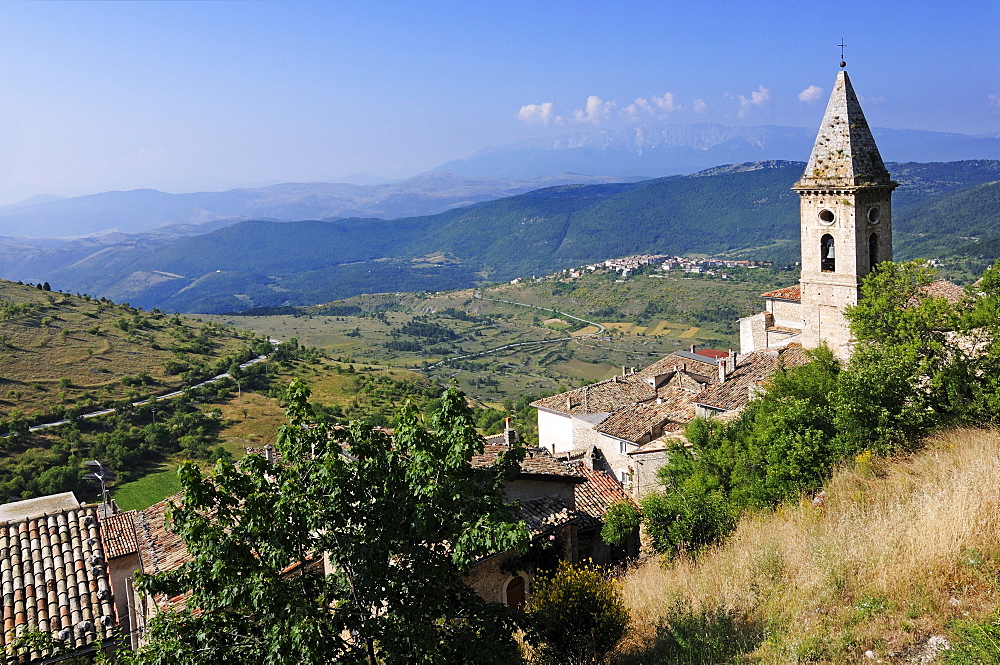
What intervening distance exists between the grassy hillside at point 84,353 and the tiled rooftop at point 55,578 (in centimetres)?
4377

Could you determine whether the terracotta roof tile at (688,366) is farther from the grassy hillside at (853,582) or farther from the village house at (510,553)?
the grassy hillside at (853,582)

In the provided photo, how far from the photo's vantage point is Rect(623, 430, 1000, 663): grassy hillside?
306 inches

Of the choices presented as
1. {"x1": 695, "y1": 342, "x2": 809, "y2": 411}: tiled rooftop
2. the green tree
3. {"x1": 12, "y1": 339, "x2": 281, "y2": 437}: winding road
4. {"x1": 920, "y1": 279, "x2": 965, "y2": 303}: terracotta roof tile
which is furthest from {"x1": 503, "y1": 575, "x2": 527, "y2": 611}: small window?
{"x1": 12, "y1": 339, "x2": 281, "y2": 437}: winding road

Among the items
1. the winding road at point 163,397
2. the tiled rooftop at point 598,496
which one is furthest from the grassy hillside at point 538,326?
the tiled rooftop at point 598,496

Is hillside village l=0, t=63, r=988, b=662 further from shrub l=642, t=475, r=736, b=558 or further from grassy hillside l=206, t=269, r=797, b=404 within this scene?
grassy hillside l=206, t=269, r=797, b=404

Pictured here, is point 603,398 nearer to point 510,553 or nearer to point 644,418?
point 644,418

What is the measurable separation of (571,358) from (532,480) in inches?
3864

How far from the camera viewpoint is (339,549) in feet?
23.0

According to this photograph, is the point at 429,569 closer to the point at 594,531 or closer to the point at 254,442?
the point at 594,531

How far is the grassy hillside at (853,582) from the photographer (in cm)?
777

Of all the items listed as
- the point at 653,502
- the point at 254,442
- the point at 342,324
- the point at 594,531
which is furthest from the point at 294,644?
the point at 342,324

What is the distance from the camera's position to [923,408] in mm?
14719

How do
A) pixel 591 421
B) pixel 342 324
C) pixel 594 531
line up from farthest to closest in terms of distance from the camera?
1. pixel 342 324
2. pixel 591 421
3. pixel 594 531

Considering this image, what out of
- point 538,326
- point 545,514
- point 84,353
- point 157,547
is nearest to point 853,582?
point 545,514
